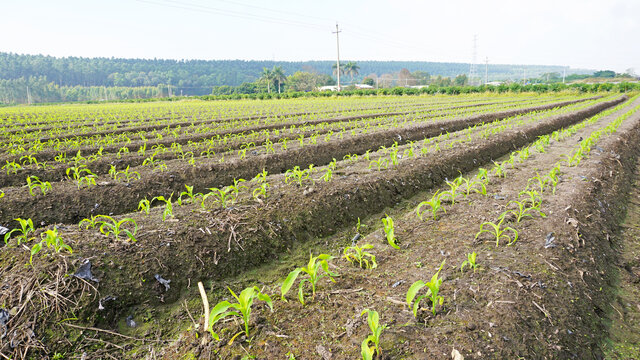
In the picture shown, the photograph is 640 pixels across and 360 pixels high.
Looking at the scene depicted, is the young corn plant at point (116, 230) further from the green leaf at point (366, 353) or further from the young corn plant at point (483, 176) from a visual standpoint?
the young corn plant at point (483, 176)

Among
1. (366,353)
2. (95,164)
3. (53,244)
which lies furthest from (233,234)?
(95,164)

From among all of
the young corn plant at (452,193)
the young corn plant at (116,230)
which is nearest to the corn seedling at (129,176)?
the young corn plant at (116,230)

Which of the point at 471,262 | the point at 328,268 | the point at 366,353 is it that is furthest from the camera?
the point at 328,268

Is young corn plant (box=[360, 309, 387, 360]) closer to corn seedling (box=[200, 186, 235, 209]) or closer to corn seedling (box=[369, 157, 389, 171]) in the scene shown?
corn seedling (box=[200, 186, 235, 209])

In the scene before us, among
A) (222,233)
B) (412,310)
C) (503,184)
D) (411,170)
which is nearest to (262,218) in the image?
(222,233)

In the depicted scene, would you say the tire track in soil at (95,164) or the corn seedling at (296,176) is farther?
the tire track in soil at (95,164)

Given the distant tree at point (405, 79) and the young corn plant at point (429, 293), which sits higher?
the distant tree at point (405, 79)

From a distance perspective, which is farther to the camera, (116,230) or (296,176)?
(296,176)

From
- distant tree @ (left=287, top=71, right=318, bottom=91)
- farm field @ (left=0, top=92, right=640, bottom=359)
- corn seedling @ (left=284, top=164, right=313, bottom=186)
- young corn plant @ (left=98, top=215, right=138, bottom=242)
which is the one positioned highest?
distant tree @ (left=287, top=71, right=318, bottom=91)

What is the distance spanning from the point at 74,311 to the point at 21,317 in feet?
1.01

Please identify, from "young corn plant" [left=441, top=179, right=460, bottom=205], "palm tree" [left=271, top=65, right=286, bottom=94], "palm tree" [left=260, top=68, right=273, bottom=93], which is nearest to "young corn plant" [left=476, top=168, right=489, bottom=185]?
"young corn plant" [left=441, top=179, right=460, bottom=205]

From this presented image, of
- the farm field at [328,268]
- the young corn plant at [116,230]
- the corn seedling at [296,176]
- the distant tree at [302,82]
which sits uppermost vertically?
the distant tree at [302,82]

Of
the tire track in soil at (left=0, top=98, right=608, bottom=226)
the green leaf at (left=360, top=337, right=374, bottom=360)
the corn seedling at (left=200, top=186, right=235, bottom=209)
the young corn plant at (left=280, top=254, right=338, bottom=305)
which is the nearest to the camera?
the green leaf at (left=360, top=337, right=374, bottom=360)

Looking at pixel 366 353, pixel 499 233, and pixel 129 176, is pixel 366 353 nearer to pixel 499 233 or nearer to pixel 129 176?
pixel 499 233
